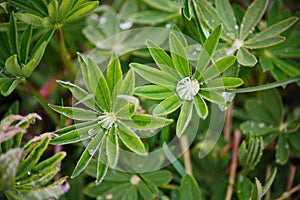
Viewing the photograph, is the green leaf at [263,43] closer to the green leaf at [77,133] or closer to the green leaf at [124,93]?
the green leaf at [124,93]

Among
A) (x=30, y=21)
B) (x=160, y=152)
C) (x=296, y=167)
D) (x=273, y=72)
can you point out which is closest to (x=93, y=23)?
(x=30, y=21)

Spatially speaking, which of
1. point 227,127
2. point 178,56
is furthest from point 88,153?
point 227,127

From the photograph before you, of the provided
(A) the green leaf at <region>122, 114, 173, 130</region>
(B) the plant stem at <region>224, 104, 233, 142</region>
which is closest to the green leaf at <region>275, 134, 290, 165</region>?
(B) the plant stem at <region>224, 104, 233, 142</region>

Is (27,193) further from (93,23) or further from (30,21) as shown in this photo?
(93,23)

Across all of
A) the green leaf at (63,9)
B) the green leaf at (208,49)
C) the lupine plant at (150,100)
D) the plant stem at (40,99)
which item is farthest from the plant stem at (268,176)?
the green leaf at (63,9)

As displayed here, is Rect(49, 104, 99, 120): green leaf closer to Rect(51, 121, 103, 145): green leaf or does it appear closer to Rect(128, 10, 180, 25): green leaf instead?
Rect(51, 121, 103, 145): green leaf

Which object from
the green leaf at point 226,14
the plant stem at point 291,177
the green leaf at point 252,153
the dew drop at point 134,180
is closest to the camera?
the green leaf at point 252,153

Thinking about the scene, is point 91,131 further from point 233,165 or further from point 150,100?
point 233,165
